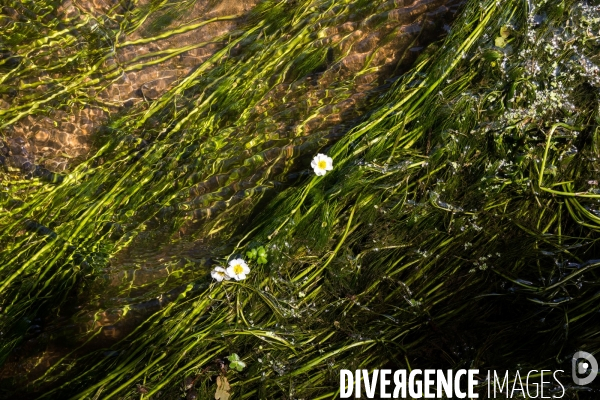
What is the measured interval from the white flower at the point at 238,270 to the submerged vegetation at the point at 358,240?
0.01 metres

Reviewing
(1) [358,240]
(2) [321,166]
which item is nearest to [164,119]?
(2) [321,166]

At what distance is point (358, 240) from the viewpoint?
2801mm

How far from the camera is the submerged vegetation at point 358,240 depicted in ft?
8.68

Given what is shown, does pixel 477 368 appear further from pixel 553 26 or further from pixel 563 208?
pixel 553 26

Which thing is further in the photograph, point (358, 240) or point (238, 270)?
point (358, 240)

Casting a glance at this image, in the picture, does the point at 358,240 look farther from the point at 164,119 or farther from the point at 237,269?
the point at 164,119

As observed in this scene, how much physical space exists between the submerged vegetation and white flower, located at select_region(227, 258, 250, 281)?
1 cm

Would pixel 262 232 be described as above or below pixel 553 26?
below

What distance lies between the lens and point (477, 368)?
2617 millimetres

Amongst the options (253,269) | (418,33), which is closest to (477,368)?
(253,269)

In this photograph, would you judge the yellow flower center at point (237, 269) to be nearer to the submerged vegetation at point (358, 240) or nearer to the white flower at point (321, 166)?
the submerged vegetation at point (358, 240)

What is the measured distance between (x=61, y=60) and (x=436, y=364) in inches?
115

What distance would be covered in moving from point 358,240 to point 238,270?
676 mm

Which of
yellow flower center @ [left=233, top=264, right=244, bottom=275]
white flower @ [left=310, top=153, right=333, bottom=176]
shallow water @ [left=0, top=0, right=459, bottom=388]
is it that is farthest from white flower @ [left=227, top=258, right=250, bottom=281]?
white flower @ [left=310, top=153, right=333, bottom=176]
